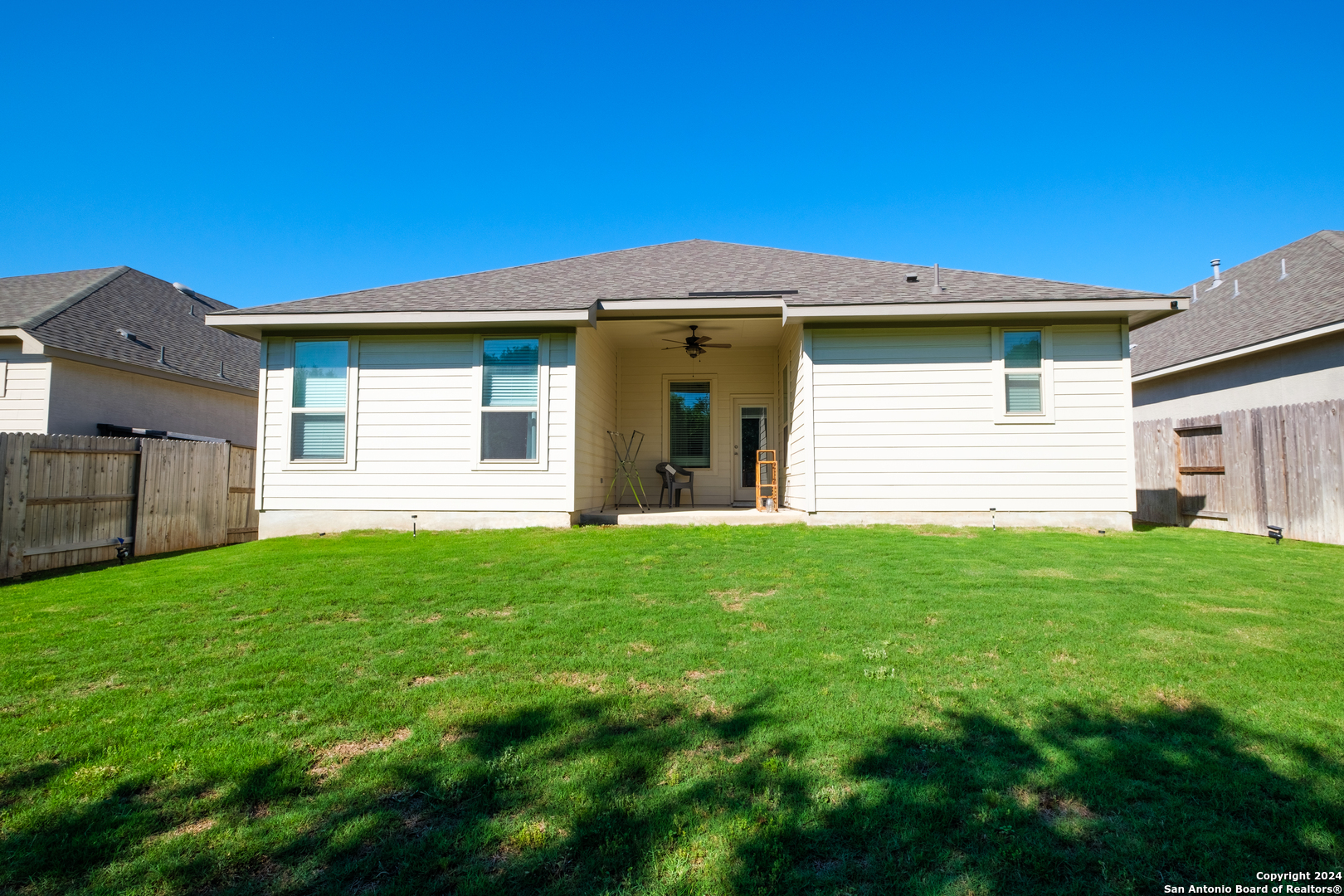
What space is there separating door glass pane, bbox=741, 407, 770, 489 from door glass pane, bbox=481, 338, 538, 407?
505 cm

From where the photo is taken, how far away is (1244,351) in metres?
10.4

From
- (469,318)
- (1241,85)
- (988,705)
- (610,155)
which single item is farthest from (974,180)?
(988,705)

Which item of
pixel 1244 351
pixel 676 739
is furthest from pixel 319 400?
pixel 1244 351

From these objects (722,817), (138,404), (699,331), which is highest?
(699,331)

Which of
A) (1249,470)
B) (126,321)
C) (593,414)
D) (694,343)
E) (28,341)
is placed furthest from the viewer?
(126,321)

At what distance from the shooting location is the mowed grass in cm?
180

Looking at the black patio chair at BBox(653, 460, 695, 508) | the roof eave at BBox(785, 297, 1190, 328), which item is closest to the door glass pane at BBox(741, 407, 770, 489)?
the black patio chair at BBox(653, 460, 695, 508)

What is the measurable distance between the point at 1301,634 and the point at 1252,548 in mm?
4609

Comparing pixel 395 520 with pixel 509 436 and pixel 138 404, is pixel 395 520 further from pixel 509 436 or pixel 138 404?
pixel 138 404

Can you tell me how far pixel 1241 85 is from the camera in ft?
36.2

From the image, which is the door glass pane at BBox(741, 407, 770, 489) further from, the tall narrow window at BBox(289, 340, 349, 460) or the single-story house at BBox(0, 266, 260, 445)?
the single-story house at BBox(0, 266, 260, 445)

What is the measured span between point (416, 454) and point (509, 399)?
162cm

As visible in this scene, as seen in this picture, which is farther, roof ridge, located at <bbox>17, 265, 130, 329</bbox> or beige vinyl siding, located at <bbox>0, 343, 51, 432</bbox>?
roof ridge, located at <bbox>17, 265, 130, 329</bbox>

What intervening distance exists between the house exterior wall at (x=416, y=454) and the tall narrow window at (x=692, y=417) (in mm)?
3963
